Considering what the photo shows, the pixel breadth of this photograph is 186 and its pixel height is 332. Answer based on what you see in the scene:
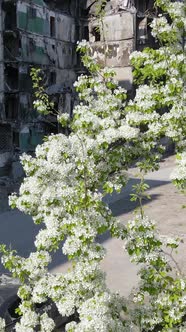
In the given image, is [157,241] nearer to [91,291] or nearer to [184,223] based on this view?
[91,291]

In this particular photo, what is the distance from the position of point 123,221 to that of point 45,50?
17.2 metres

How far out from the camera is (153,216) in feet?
67.1

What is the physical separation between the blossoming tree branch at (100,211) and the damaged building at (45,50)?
60.1ft

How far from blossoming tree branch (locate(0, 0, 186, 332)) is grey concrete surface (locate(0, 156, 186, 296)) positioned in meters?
6.52

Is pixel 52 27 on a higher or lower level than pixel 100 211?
higher

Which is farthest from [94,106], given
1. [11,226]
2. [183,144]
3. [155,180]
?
[155,180]

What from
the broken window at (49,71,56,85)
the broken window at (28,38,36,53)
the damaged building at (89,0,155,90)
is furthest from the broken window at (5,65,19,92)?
the damaged building at (89,0,155,90)

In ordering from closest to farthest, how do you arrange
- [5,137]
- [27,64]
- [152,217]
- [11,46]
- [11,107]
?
1. [152,217]
2. [5,137]
3. [11,46]
4. [27,64]
5. [11,107]

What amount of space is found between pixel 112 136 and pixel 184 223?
1445 cm

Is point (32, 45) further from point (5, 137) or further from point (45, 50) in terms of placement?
point (5, 137)

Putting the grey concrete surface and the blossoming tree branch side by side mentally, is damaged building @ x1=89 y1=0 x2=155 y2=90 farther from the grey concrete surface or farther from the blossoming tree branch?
the blossoming tree branch

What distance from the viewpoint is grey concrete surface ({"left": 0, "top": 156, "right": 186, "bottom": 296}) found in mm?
13633

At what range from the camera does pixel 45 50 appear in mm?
31859

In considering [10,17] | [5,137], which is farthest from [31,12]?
[5,137]
